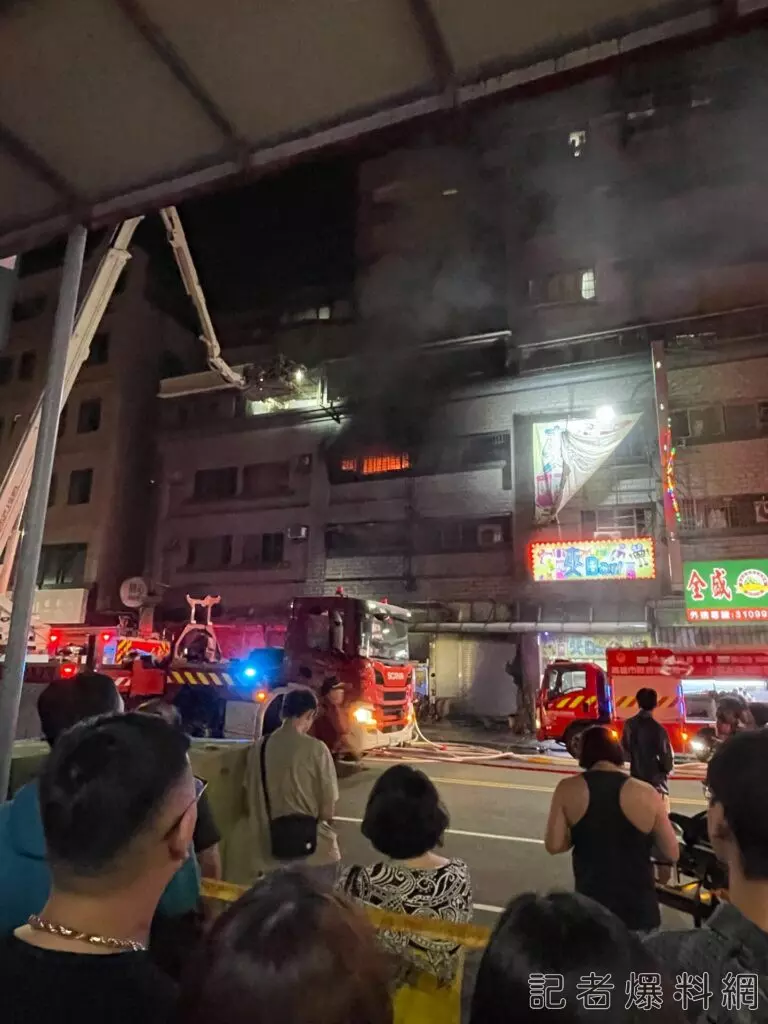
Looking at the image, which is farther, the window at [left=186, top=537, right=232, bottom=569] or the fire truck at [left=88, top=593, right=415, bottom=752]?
the window at [left=186, top=537, right=232, bottom=569]

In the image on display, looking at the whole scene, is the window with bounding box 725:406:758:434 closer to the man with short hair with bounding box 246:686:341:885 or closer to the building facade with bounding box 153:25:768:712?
the building facade with bounding box 153:25:768:712

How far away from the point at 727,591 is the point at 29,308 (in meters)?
33.4

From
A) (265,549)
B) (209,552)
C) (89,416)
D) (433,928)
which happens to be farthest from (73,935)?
(89,416)

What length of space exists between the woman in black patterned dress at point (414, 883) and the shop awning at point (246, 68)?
2962 millimetres

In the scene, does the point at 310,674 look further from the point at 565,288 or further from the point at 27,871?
the point at 565,288

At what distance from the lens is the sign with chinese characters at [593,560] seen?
20219 mm

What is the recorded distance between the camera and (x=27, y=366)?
104 feet

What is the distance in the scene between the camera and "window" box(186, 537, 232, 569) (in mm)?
27422

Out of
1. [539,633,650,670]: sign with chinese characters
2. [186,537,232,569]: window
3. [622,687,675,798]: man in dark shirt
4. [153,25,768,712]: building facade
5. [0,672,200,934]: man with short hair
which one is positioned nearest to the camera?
[0,672,200,934]: man with short hair

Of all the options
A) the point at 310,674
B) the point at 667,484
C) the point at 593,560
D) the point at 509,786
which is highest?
the point at 667,484

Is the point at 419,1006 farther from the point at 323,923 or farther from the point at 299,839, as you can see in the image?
the point at 299,839

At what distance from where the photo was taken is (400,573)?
79.3 ft

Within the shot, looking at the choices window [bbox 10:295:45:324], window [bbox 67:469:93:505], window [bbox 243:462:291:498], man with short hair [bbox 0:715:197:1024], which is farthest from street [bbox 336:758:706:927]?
window [bbox 10:295:45:324]

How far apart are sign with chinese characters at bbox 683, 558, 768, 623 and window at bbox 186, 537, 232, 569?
17.7 meters
